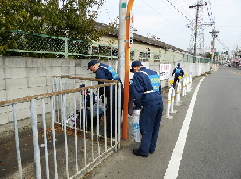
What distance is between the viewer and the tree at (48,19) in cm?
364

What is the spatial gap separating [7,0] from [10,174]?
3.28 m

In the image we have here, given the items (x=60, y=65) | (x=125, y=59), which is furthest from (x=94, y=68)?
(x=60, y=65)

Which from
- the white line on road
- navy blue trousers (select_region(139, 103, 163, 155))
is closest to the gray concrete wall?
navy blue trousers (select_region(139, 103, 163, 155))

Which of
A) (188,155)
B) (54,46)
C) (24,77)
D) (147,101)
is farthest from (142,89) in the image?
(54,46)

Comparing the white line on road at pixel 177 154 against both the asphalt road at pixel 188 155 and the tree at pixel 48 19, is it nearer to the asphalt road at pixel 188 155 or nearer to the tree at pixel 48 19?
the asphalt road at pixel 188 155

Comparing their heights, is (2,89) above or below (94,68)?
below

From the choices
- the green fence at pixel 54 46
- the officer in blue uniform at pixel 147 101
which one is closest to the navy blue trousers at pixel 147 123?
the officer in blue uniform at pixel 147 101

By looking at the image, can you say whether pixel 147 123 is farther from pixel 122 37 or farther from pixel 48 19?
pixel 48 19

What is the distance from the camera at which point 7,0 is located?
3.58 m

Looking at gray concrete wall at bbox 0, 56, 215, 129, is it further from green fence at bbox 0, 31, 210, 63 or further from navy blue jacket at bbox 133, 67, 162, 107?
navy blue jacket at bbox 133, 67, 162, 107

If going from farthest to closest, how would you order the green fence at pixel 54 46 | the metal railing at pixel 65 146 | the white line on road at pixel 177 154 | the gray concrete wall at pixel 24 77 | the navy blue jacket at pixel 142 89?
the green fence at pixel 54 46 → the gray concrete wall at pixel 24 77 → the navy blue jacket at pixel 142 89 → the white line on road at pixel 177 154 → the metal railing at pixel 65 146

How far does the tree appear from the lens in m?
3.64

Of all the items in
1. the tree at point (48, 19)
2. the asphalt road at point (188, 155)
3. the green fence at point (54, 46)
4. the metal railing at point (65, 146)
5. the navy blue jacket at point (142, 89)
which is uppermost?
the tree at point (48, 19)

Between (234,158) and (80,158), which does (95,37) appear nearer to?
(80,158)
